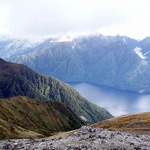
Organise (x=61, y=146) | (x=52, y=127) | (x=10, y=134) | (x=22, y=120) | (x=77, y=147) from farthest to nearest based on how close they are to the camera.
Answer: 1. (x=52, y=127)
2. (x=22, y=120)
3. (x=10, y=134)
4. (x=61, y=146)
5. (x=77, y=147)

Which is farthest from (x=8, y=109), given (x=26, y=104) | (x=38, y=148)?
(x=38, y=148)

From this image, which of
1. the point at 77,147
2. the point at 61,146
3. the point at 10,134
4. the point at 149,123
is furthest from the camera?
the point at 10,134

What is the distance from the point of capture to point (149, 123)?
66438mm

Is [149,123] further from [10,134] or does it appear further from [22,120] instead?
[22,120]

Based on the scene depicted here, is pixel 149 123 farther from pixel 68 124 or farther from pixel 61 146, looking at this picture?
pixel 68 124

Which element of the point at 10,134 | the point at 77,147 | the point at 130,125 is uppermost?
the point at 130,125

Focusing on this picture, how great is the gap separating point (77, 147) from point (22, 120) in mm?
135405

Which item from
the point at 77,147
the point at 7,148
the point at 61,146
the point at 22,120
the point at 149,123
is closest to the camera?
the point at 77,147

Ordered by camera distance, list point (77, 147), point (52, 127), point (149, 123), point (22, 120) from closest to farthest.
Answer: point (77, 147)
point (149, 123)
point (22, 120)
point (52, 127)

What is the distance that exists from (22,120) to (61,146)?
432 ft

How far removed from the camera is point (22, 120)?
153250 millimetres

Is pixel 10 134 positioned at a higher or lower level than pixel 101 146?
lower

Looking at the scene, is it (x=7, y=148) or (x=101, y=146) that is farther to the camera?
(x=7, y=148)

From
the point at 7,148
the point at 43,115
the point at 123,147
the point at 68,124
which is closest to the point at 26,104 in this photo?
the point at 43,115
